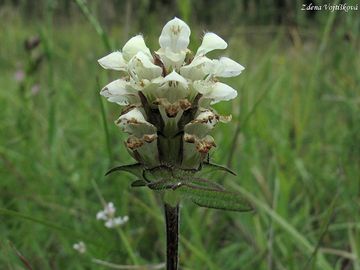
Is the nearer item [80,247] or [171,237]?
[171,237]

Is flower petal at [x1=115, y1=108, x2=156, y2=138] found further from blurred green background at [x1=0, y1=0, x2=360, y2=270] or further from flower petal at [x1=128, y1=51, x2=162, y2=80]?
blurred green background at [x1=0, y1=0, x2=360, y2=270]

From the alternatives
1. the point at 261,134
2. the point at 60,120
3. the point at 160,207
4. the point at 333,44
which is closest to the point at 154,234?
the point at 160,207

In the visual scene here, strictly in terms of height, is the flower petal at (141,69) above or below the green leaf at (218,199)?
above

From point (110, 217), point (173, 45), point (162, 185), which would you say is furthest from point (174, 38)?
point (110, 217)

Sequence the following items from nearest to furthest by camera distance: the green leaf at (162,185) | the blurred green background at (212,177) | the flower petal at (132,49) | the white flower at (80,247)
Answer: the green leaf at (162,185), the flower petal at (132,49), the white flower at (80,247), the blurred green background at (212,177)

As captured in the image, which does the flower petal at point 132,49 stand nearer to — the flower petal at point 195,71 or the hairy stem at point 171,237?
the flower petal at point 195,71

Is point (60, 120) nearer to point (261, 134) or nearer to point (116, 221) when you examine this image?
point (261, 134)

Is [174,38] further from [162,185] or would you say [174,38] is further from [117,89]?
[162,185]

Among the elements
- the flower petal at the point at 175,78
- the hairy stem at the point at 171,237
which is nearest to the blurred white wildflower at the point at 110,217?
the hairy stem at the point at 171,237
